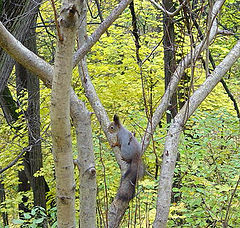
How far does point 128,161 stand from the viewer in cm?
244

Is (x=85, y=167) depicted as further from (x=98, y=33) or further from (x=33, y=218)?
(x=33, y=218)

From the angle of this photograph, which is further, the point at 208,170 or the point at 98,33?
the point at 208,170

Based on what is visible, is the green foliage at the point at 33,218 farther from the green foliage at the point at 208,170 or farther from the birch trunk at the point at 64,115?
the green foliage at the point at 208,170

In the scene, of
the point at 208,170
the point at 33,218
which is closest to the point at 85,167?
the point at 33,218

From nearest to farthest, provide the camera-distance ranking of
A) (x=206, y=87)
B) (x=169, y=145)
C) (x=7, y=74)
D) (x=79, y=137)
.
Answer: (x=79, y=137), (x=169, y=145), (x=206, y=87), (x=7, y=74)

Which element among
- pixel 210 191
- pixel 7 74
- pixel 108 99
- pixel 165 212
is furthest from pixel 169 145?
pixel 108 99

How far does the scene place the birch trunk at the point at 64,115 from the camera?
0.85 meters

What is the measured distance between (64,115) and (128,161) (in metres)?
1.50

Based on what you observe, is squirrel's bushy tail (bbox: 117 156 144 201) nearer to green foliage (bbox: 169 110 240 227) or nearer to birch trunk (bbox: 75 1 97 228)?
birch trunk (bbox: 75 1 97 228)

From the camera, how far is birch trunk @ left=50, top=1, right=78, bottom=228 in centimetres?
85

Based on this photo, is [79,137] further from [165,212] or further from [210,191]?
[210,191]

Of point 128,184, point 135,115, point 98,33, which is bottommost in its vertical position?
point 128,184

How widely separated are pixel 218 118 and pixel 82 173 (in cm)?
225

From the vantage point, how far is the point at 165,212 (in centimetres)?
186
